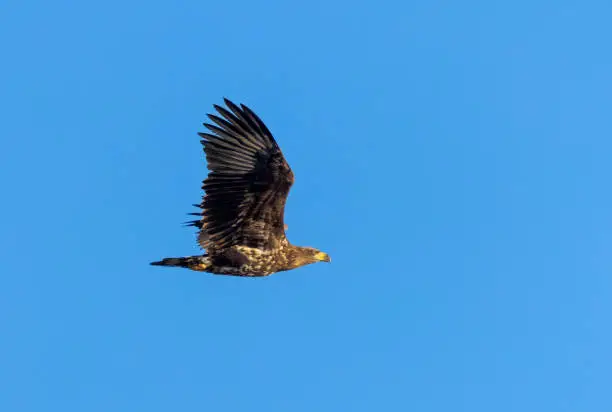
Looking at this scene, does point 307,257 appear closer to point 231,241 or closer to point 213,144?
point 231,241

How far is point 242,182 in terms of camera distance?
19.6 m

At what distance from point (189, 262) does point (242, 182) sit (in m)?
1.76

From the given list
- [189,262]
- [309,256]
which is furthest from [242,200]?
[309,256]

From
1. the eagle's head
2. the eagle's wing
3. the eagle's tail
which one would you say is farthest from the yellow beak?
the eagle's tail

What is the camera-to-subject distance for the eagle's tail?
20.2 meters

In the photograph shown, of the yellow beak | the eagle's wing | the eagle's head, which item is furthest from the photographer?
the yellow beak

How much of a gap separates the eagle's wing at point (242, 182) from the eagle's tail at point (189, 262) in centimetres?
24

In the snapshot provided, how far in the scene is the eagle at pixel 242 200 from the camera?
19234 mm

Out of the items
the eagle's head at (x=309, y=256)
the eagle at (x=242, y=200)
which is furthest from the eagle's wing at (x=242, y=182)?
the eagle's head at (x=309, y=256)

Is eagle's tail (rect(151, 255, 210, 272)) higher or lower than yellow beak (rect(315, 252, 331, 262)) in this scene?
lower

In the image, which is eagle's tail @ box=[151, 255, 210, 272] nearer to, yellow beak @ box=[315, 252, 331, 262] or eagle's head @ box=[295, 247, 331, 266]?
eagle's head @ box=[295, 247, 331, 266]

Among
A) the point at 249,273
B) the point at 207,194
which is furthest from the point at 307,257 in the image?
the point at 207,194

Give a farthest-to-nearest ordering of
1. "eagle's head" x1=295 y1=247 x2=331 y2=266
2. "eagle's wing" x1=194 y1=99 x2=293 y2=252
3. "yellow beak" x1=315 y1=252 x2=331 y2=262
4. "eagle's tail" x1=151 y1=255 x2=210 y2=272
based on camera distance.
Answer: "yellow beak" x1=315 y1=252 x2=331 y2=262 → "eagle's head" x1=295 y1=247 x2=331 y2=266 → "eagle's tail" x1=151 y1=255 x2=210 y2=272 → "eagle's wing" x1=194 y1=99 x2=293 y2=252

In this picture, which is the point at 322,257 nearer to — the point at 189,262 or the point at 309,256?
the point at 309,256
